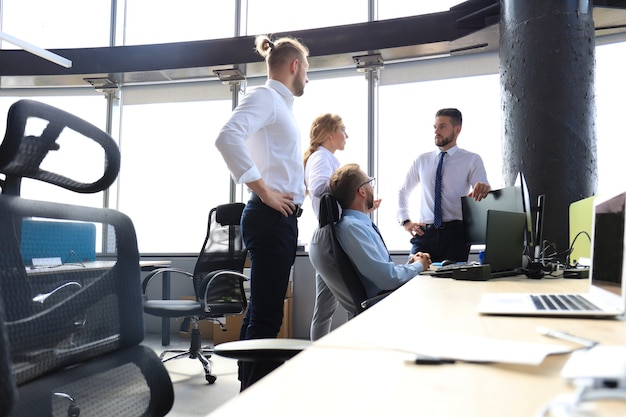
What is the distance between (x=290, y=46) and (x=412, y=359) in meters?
1.84

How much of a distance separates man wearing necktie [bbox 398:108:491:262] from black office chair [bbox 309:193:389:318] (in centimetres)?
112

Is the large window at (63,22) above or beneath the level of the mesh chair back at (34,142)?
above

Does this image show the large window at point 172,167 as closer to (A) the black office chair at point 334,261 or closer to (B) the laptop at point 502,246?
(A) the black office chair at point 334,261

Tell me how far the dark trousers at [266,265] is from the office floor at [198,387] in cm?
58

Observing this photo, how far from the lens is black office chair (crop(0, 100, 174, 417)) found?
92cm

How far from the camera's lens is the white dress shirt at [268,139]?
82.2 inches

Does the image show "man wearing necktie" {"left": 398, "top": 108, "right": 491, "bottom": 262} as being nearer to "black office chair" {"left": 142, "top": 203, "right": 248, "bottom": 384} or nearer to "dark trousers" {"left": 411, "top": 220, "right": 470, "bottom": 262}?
"dark trousers" {"left": 411, "top": 220, "right": 470, "bottom": 262}

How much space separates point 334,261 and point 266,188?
0.47m

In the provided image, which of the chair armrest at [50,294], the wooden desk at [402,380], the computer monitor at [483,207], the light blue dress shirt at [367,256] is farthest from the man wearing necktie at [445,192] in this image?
the chair armrest at [50,294]

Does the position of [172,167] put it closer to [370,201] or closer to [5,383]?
[370,201]

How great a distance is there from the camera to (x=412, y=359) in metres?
0.74

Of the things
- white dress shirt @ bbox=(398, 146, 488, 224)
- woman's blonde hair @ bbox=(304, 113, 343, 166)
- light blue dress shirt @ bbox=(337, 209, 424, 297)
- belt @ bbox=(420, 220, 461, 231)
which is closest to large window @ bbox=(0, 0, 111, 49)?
woman's blonde hair @ bbox=(304, 113, 343, 166)

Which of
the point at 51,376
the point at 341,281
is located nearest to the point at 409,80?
the point at 341,281

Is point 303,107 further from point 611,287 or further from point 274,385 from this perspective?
point 274,385
